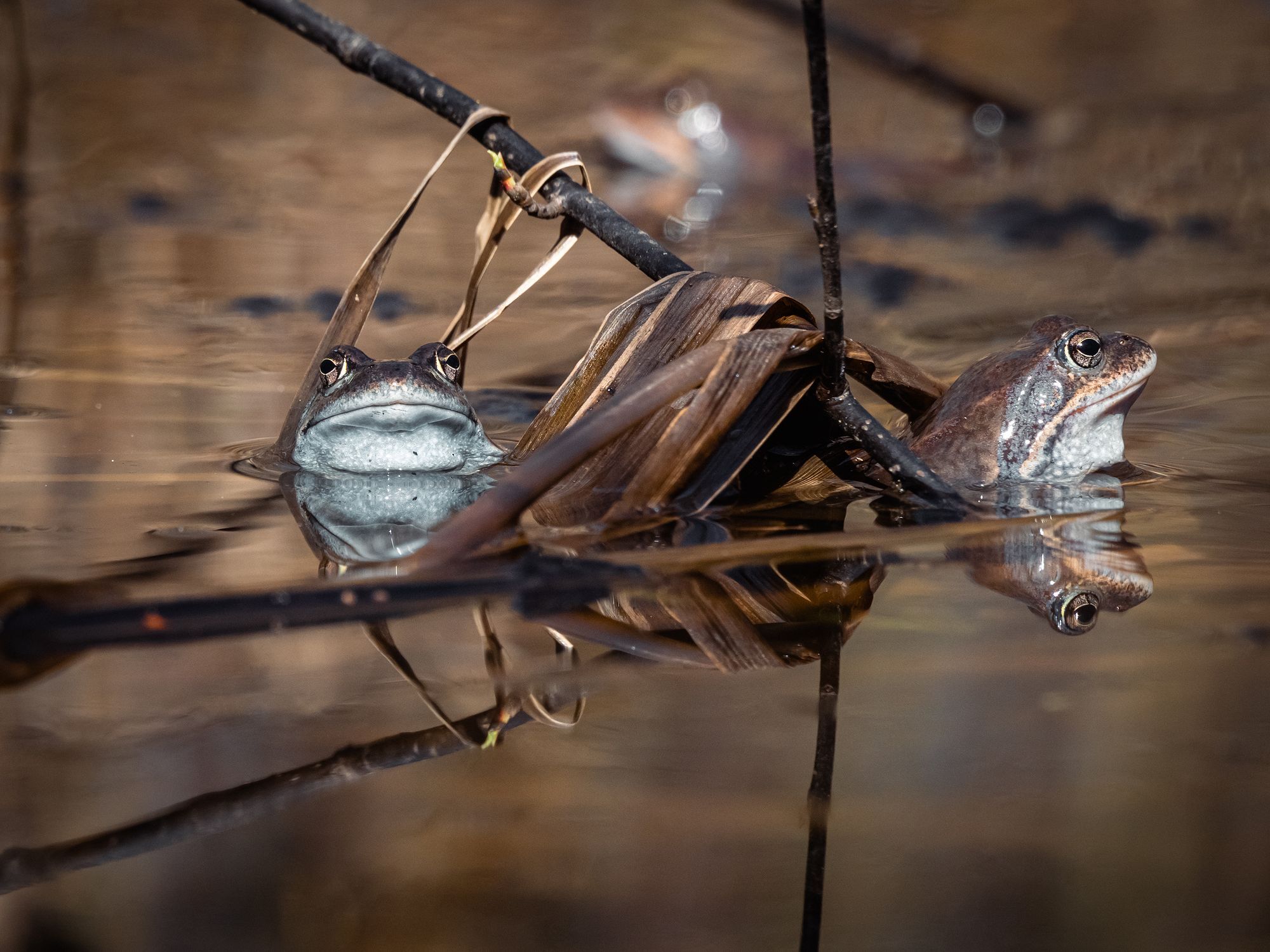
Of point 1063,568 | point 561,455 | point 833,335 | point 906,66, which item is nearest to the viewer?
point 561,455

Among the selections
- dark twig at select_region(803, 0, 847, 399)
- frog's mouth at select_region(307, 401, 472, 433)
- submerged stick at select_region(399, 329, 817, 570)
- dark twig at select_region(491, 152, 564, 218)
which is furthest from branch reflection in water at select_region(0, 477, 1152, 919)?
dark twig at select_region(491, 152, 564, 218)

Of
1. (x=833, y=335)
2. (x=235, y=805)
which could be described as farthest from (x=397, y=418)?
(x=235, y=805)

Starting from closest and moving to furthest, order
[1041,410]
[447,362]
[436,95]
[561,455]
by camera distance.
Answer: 1. [561,455]
2. [1041,410]
3. [436,95]
4. [447,362]

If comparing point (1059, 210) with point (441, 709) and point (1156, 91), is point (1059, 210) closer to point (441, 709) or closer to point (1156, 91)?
point (1156, 91)

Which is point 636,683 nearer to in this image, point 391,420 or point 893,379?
point 893,379

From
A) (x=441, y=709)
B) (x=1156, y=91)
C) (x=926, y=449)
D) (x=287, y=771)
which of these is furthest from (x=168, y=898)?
(x=1156, y=91)

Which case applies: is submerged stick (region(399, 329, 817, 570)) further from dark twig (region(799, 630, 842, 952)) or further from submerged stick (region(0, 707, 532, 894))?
dark twig (region(799, 630, 842, 952))
